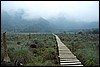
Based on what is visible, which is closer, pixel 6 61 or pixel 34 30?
pixel 6 61

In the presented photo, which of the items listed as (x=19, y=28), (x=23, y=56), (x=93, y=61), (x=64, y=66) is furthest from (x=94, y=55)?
(x=19, y=28)

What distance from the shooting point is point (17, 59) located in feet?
42.5

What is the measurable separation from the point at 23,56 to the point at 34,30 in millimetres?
140450

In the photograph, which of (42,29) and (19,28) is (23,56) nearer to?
(19,28)

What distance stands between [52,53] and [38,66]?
7.65 meters

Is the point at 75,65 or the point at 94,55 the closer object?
the point at 75,65

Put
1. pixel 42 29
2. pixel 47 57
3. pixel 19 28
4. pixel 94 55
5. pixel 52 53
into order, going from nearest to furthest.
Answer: pixel 94 55
pixel 47 57
pixel 52 53
pixel 19 28
pixel 42 29

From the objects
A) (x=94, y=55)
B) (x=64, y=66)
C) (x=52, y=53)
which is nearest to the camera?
(x=64, y=66)

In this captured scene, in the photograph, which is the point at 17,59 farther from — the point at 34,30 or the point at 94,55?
the point at 34,30

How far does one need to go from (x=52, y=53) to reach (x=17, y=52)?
4371 millimetres

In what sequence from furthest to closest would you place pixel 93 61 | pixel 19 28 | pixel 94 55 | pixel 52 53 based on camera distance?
pixel 19 28 < pixel 52 53 < pixel 94 55 < pixel 93 61

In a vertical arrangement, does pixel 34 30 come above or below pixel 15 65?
below

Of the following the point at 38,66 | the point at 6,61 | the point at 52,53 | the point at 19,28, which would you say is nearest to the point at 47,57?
the point at 52,53

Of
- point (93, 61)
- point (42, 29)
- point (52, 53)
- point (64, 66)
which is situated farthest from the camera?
point (42, 29)
